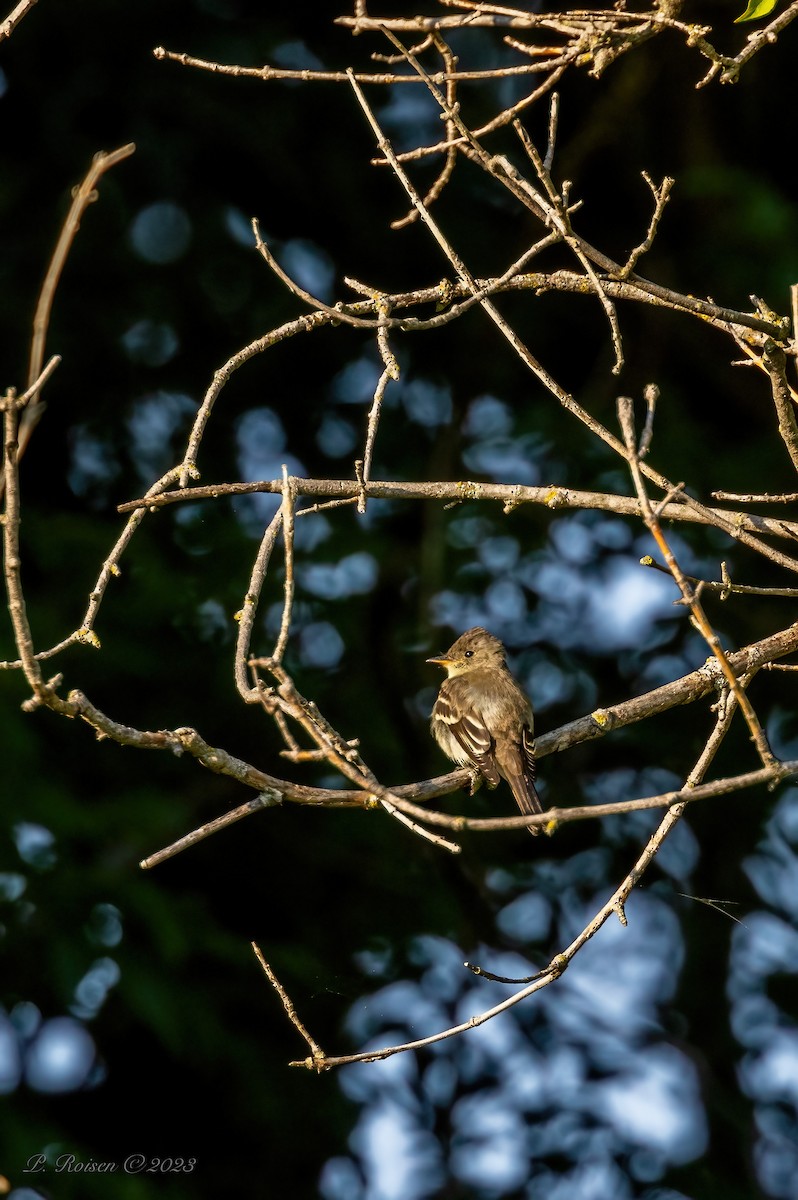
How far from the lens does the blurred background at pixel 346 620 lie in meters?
6.76

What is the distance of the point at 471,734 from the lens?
5.69 meters

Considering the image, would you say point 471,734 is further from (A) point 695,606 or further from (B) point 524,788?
(A) point 695,606

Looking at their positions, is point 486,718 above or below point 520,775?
above

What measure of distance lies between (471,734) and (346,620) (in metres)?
1.83

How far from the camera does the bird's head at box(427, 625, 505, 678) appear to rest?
261 inches

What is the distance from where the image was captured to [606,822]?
26.0ft

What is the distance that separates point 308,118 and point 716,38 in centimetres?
214

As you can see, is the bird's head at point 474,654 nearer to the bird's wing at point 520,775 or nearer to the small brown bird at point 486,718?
the small brown bird at point 486,718

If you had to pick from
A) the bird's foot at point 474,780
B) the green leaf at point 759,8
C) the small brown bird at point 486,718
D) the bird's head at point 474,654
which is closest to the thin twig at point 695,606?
the green leaf at point 759,8

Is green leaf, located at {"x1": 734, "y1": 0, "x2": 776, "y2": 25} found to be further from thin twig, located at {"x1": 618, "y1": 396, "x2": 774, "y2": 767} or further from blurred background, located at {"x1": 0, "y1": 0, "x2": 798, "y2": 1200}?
blurred background, located at {"x1": 0, "y1": 0, "x2": 798, "y2": 1200}

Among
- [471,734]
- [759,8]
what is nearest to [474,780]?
[471,734]

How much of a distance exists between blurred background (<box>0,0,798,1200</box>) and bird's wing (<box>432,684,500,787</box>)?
103 centimetres

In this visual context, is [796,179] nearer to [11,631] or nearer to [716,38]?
[716,38]

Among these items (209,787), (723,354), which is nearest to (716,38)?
(723,354)
